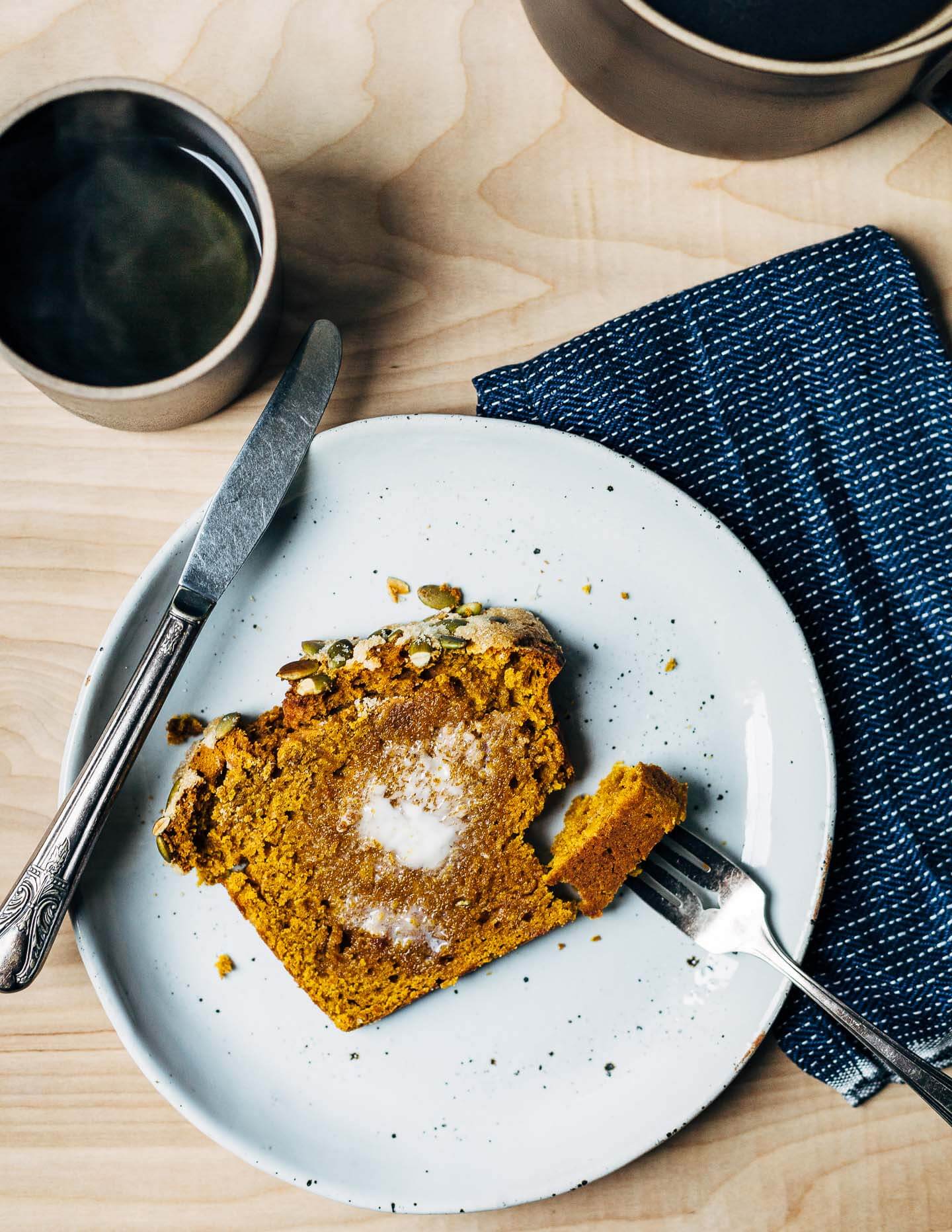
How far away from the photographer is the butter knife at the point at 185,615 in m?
0.97

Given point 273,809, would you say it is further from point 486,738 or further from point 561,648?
point 561,648

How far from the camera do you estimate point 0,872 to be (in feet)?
3.63

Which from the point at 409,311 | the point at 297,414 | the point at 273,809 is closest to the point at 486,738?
the point at 273,809

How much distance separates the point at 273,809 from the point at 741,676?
0.54m

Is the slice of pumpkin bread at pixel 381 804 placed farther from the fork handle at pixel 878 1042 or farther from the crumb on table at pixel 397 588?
the fork handle at pixel 878 1042

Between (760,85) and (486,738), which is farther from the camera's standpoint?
(486,738)

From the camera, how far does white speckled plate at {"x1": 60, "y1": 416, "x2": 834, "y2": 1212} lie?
1037 millimetres

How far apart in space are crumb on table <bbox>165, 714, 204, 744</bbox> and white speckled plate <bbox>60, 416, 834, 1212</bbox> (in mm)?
17

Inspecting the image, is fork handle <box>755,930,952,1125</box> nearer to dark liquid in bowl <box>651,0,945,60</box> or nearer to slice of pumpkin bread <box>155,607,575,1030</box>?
slice of pumpkin bread <box>155,607,575,1030</box>

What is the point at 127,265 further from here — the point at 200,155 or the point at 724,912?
the point at 724,912

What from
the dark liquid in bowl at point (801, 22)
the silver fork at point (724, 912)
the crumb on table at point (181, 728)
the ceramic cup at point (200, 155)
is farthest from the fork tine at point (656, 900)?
the dark liquid in bowl at point (801, 22)

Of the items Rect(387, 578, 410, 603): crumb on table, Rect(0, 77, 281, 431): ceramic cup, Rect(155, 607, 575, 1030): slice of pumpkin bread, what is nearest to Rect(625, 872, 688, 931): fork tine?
Rect(155, 607, 575, 1030): slice of pumpkin bread

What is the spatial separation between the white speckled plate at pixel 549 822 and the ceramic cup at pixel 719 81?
0.35 metres

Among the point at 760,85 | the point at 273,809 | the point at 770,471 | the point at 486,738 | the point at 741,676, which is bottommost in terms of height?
the point at 273,809
